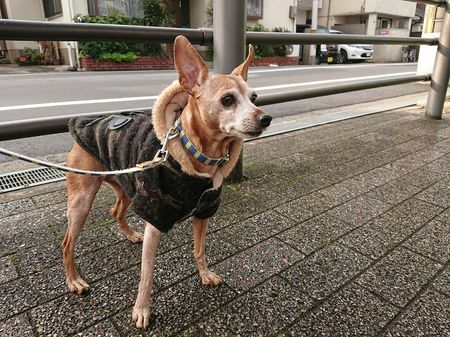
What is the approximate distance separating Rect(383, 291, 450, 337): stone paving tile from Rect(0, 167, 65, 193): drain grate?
2.68 meters

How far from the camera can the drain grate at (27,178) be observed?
114 inches

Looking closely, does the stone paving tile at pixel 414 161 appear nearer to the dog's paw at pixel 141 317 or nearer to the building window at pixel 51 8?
the dog's paw at pixel 141 317

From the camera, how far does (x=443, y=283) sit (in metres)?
1.83

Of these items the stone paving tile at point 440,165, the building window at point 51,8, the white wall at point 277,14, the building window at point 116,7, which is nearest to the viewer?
the stone paving tile at point 440,165

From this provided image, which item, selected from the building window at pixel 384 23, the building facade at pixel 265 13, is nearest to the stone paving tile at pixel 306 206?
the building facade at pixel 265 13

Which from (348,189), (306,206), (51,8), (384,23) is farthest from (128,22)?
(384,23)

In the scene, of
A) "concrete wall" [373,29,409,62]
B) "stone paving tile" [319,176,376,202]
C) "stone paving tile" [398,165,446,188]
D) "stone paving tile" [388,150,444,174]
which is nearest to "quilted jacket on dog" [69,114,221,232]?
"stone paving tile" [319,176,376,202]

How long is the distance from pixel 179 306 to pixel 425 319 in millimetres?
1101

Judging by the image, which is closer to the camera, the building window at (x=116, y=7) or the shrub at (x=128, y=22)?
the shrub at (x=128, y=22)

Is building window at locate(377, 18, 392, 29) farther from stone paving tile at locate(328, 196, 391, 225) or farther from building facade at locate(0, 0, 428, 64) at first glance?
stone paving tile at locate(328, 196, 391, 225)

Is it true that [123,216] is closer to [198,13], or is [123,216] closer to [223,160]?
[223,160]

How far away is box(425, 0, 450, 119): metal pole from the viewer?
473cm

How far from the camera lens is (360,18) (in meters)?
30.5

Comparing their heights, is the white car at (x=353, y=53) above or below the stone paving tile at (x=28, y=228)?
below
